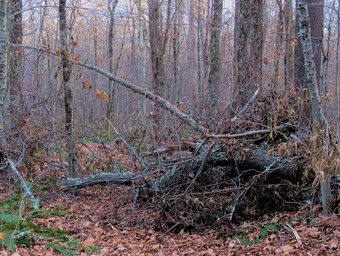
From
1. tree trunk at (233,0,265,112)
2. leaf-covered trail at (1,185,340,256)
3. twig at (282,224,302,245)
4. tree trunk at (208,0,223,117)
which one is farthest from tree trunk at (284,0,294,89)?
twig at (282,224,302,245)

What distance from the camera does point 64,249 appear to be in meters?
3.82

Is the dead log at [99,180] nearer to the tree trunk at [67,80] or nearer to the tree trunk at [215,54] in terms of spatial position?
the tree trunk at [67,80]

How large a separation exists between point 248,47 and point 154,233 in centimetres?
438

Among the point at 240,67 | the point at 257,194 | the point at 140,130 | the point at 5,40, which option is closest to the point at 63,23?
the point at 5,40

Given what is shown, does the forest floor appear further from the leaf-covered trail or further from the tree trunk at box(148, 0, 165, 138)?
the tree trunk at box(148, 0, 165, 138)

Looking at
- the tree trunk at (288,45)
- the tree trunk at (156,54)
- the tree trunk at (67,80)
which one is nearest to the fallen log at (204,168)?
the tree trunk at (67,80)

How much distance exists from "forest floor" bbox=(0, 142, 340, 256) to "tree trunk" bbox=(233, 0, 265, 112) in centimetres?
314

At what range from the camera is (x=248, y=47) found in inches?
284

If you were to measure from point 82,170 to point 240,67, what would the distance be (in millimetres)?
3914

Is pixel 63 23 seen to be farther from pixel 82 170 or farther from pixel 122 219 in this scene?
pixel 122 219

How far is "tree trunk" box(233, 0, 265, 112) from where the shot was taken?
23.2ft

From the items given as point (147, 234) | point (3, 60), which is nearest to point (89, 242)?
point (147, 234)

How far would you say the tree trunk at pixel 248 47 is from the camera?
7.07 m

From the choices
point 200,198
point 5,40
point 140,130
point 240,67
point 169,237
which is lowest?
point 169,237
